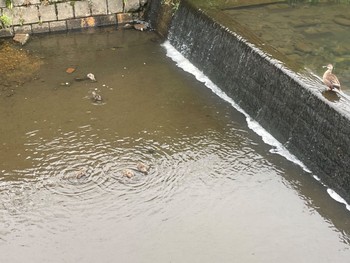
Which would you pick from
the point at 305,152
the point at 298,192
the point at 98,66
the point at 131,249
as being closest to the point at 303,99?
the point at 305,152

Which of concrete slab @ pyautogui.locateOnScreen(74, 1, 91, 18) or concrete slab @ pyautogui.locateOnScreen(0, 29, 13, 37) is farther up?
concrete slab @ pyautogui.locateOnScreen(74, 1, 91, 18)

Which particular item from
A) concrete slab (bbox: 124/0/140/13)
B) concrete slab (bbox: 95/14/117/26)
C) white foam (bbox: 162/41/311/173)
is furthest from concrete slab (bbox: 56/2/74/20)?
white foam (bbox: 162/41/311/173)

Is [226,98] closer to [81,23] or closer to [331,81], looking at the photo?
[331,81]

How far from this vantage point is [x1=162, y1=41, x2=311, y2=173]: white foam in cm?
725

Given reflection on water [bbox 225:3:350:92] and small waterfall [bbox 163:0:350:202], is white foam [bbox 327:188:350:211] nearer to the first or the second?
small waterfall [bbox 163:0:350:202]

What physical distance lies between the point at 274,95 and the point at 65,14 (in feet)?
20.4

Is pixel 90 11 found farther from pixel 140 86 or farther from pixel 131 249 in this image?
pixel 131 249

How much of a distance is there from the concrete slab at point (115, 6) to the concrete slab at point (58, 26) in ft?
3.77

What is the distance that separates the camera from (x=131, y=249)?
5555mm

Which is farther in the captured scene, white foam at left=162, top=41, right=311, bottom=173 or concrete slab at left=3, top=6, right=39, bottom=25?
concrete slab at left=3, top=6, right=39, bottom=25

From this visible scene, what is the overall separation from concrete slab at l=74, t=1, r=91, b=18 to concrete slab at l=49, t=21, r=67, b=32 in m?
0.37

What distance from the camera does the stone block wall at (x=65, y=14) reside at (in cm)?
1123

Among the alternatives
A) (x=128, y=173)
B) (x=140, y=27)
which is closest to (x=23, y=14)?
(x=140, y=27)

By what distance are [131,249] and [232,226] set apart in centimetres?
126
